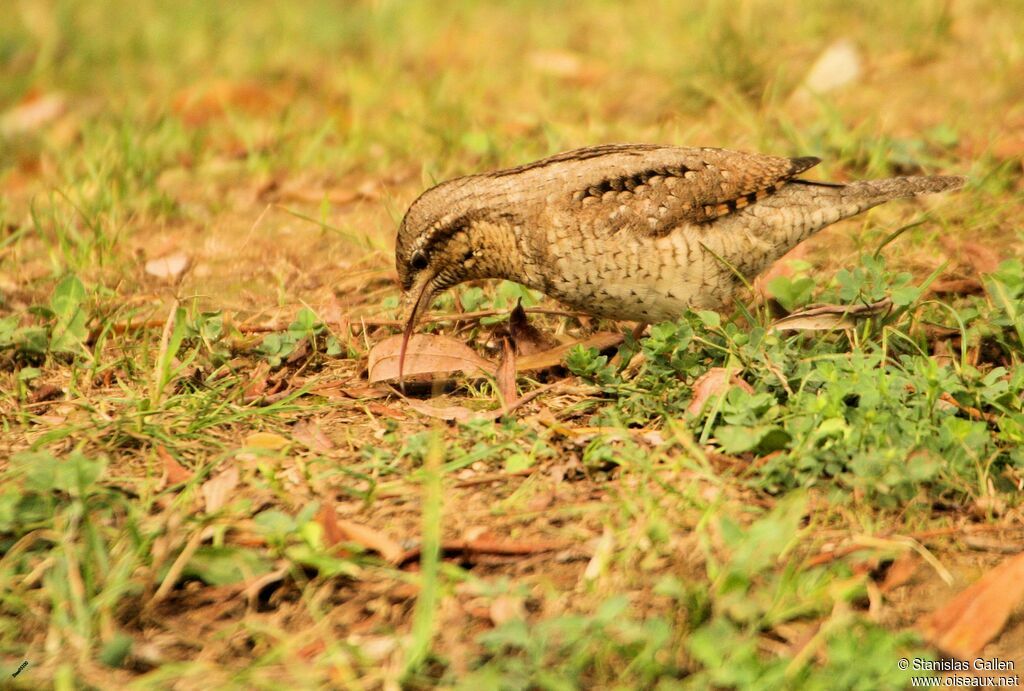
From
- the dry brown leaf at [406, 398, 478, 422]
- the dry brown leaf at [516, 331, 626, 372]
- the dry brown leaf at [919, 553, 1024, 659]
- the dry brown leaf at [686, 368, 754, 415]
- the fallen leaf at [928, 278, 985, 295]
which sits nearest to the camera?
the dry brown leaf at [919, 553, 1024, 659]

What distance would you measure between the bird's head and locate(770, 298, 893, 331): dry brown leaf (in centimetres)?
102

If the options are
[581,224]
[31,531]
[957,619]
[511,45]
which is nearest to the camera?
[957,619]

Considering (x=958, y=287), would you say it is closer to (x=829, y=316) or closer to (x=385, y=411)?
(x=829, y=316)

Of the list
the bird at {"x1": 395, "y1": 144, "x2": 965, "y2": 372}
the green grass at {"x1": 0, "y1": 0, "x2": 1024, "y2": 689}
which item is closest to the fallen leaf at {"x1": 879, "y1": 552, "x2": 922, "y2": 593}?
the green grass at {"x1": 0, "y1": 0, "x2": 1024, "y2": 689}

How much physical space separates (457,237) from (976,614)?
2266 millimetres

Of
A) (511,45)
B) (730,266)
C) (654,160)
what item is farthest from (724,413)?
(511,45)

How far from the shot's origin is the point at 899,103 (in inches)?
248

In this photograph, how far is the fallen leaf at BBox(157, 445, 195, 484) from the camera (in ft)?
11.5

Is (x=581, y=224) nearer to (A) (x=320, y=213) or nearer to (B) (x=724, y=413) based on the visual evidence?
(B) (x=724, y=413)

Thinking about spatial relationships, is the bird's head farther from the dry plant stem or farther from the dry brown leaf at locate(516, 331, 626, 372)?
the dry plant stem

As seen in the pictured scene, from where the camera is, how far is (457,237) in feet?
14.2

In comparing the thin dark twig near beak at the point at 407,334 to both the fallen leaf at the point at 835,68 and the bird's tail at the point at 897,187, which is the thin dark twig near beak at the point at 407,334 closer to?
the bird's tail at the point at 897,187

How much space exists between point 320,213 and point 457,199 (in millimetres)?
1511

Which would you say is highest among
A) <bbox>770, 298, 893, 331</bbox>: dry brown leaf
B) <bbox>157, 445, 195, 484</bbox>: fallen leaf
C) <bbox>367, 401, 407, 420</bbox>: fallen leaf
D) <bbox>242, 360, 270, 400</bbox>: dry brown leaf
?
<bbox>770, 298, 893, 331</bbox>: dry brown leaf
